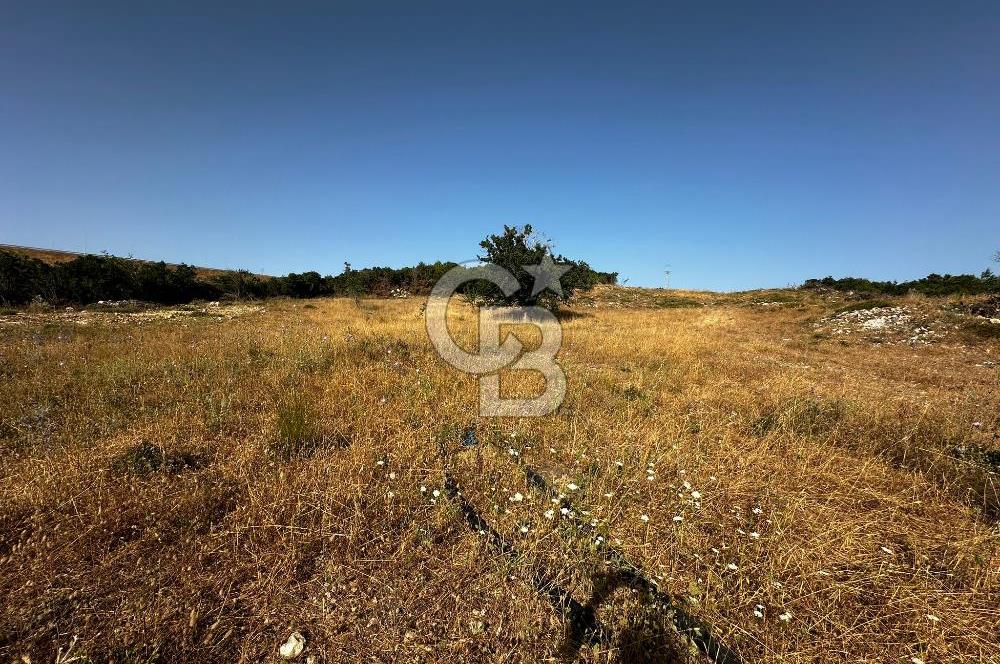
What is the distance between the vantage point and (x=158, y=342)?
324 inches

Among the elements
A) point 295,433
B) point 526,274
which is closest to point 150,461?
point 295,433

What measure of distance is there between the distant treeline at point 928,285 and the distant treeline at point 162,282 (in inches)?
871

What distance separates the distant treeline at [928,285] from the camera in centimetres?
2181

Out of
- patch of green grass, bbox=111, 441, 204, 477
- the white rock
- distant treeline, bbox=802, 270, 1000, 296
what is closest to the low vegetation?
patch of green grass, bbox=111, 441, 204, 477

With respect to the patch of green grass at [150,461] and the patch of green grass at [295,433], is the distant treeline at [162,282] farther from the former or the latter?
the patch of green grass at [150,461]

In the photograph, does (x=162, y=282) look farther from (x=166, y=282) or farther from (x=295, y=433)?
(x=295, y=433)

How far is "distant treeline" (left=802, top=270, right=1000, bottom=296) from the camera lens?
21.8 metres

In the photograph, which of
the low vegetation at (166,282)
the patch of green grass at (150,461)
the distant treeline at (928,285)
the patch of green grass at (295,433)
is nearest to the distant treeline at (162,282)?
the low vegetation at (166,282)

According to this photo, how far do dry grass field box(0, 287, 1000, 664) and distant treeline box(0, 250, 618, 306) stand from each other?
49.5ft

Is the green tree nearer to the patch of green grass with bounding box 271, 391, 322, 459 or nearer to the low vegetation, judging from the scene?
the low vegetation

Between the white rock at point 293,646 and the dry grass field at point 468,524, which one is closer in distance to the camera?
the white rock at point 293,646

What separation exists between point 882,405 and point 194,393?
29.3ft

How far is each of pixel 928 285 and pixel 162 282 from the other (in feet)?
166

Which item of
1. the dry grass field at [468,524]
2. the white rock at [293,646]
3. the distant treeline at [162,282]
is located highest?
the distant treeline at [162,282]
